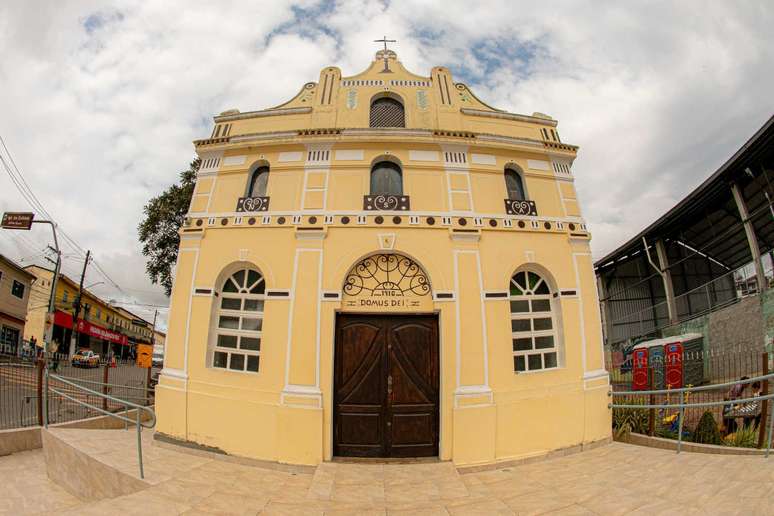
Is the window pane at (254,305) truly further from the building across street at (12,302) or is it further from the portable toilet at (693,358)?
the building across street at (12,302)

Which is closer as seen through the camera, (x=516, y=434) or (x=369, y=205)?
(x=516, y=434)

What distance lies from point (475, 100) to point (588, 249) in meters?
4.49

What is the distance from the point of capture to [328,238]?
22.6 feet

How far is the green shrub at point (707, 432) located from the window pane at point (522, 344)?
3.17 m

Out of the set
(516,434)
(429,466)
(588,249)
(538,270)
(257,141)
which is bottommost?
(429,466)

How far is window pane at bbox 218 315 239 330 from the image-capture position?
700 cm

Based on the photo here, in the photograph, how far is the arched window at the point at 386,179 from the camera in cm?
748

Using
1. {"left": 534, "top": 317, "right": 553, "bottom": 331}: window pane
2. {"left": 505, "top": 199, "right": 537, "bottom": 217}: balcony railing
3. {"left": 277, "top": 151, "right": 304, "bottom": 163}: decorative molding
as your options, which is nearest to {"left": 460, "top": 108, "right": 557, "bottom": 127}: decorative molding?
{"left": 505, "top": 199, "right": 537, "bottom": 217}: balcony railing

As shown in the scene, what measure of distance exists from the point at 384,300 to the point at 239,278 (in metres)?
3.05

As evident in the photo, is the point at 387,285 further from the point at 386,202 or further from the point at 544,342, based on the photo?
the point at 544,342

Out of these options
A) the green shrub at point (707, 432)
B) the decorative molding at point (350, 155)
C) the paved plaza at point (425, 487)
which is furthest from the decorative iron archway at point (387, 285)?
the green shrub at point (707, 432)

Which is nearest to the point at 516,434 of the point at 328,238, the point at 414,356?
the point at 414,356

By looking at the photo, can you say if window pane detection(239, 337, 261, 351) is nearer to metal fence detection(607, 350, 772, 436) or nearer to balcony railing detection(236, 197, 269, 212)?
balcony railing detection(236, 197, 269, 212)

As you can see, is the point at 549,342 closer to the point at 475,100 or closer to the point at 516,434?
the point at 516,434
